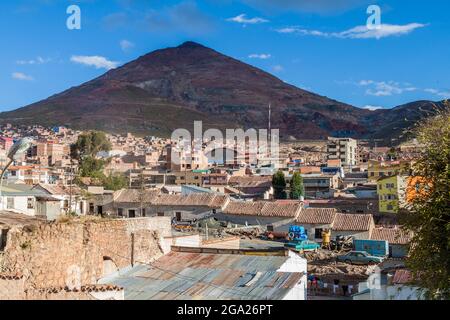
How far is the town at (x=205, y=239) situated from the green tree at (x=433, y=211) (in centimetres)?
37

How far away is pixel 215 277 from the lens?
11.0 meters

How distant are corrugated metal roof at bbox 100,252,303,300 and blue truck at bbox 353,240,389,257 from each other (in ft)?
39.2

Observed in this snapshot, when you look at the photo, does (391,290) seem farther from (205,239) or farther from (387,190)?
(387,190)

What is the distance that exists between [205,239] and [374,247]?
333 inches

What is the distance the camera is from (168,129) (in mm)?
141750

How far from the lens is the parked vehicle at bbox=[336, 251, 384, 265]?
21.4 metres

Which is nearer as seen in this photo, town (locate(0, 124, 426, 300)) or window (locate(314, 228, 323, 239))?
town (locate(0, 124, 426, 300))

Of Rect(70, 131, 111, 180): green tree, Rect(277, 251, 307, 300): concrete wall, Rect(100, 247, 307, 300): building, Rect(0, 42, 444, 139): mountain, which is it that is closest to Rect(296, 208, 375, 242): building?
Rect(277, 251, 307, 300): concrete wall

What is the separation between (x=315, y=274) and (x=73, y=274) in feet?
40.3

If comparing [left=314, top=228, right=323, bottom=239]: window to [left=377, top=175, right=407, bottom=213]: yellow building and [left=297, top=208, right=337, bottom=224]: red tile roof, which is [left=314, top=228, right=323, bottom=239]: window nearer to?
[left=297, top=208, right=337, bottom=224]: red tile roof

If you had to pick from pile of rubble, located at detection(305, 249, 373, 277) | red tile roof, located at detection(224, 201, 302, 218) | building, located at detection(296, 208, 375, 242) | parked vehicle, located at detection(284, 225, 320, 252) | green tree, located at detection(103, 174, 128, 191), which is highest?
green tree, located at detection(103, 174, 128, 191)

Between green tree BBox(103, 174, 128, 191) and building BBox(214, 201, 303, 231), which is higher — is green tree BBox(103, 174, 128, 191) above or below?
above

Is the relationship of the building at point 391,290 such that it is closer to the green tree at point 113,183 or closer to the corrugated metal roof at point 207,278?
the corrugated metal roof at point 207,278

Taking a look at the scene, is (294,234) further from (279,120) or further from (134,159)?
(279,120)
